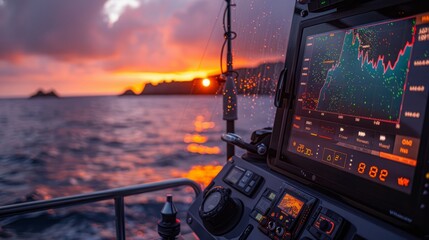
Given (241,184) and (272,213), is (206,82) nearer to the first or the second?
(241,184)

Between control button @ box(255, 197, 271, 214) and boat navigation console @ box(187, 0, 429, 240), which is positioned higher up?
boat navigation console @ box(187, 0, 429, 240)

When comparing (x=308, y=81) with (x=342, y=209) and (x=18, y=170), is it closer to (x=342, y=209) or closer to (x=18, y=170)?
(x=342, y=209)

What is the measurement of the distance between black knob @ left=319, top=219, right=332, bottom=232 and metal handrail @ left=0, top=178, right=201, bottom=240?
51.1 inches

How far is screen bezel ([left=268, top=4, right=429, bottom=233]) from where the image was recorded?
0.85 m

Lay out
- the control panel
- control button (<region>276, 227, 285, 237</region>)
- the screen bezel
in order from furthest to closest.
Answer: control button (<region>276, 227, 285, 237</region>)
the control panel
the screen bezel

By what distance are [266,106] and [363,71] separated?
951mm

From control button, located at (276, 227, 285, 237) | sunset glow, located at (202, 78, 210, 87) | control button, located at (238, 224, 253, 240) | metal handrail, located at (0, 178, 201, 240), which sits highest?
sunset glow, located at (202, 78, 210, 87)

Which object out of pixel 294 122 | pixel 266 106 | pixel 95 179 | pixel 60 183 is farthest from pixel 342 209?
pixel 95 179

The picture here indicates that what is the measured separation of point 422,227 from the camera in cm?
82

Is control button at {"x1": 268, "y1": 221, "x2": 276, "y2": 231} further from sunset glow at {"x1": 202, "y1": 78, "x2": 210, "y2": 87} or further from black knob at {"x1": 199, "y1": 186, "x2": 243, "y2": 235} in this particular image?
sunset glow at {"x1": 202, "y1": 78, "x2": 210, "y2": 87}

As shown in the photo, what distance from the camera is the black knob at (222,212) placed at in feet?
4.18

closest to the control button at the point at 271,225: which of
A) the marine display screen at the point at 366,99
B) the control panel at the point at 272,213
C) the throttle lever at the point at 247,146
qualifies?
the control panel at the point at 272,213

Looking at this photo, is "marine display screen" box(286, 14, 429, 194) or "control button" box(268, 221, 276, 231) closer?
"marine display screen" box(286, 14, 429, 194)

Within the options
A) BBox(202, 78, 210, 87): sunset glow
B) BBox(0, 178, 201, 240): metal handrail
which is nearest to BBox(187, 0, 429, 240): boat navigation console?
BBox(0, 178, 201, 240): metal handrail
